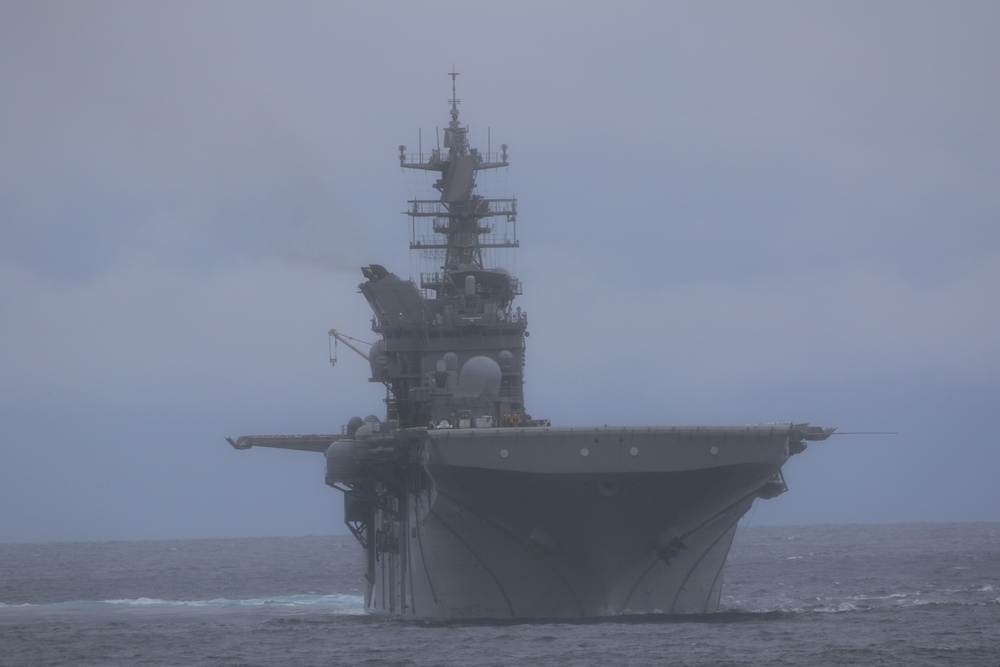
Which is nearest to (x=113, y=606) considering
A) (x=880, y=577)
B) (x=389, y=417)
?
(x=389, y=417)

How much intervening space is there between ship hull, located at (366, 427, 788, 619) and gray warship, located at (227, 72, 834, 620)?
0.11 ft

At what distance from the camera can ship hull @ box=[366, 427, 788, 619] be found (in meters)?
28.4

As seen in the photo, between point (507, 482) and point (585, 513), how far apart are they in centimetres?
166

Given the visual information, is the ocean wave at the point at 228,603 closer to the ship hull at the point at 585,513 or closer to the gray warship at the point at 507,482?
the gray warship at the point at 507,482

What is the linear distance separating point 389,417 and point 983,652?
16382 mm

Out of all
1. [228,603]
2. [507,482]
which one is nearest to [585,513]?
[507,482]

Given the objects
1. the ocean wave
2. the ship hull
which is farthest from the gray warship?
the ocean wave

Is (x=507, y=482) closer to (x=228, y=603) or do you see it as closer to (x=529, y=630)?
(x=529, y=630)

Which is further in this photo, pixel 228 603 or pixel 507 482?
pixel 228 603

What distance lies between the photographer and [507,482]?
28.9 meters

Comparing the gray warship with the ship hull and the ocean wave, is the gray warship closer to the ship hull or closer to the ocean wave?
the ship hull

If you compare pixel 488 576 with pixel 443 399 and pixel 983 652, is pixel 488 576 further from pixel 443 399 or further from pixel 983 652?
pixel 983 652

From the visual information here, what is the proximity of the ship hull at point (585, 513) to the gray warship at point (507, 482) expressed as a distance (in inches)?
1.3

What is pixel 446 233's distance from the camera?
41625 mm
